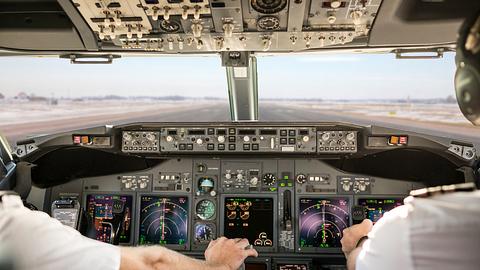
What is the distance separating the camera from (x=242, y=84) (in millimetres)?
4133

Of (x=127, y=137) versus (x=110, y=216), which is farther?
(x=110, y=216)

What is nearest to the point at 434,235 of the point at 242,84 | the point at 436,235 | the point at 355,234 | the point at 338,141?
the point at 436,235

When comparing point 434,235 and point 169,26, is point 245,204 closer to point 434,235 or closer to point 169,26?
point 169,26

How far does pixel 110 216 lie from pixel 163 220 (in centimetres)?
42

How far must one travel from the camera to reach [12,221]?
1.09 m

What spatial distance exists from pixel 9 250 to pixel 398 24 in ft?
8.41

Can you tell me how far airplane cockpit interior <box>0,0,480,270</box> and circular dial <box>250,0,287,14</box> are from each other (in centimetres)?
25

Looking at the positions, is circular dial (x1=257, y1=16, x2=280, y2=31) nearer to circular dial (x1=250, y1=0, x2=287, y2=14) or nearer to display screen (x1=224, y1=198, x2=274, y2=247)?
circular dial (x1=250, y1=0, x2=287, y2=14)

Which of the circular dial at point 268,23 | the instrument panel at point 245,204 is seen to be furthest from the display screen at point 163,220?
the circular dial at point 268,23

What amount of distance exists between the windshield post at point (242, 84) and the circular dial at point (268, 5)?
2.94 ft

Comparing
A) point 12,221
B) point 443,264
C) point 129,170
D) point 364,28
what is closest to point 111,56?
point 129,170

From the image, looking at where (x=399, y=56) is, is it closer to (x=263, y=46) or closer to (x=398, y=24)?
(x=398, y=24)

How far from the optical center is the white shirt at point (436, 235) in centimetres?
93

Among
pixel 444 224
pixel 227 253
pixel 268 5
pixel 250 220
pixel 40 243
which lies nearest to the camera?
pixel 444 224
